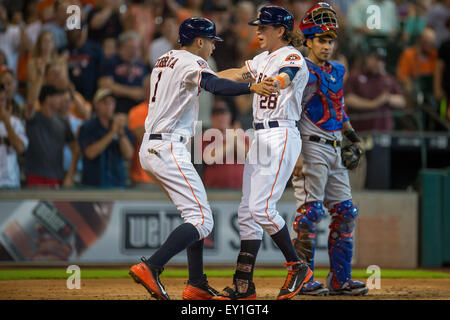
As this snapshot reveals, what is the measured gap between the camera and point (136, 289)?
6.27 meters

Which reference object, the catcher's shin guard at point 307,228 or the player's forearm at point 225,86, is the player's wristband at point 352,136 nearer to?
the catcher's shin guard at point 307,228

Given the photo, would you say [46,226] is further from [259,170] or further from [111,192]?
[259,170]

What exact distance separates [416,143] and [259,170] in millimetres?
5198

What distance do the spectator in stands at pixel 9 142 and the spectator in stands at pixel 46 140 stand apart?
0.39 feet

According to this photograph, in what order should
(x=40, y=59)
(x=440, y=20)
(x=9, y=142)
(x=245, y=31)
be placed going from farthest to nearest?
(x=440, y=20), (x=245, y=31), (x=40, y=59), (x=9, y=142)

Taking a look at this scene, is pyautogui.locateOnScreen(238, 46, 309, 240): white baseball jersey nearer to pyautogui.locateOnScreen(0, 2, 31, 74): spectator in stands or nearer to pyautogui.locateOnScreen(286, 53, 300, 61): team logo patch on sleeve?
pyautogui.locateOnScreen(286, 53, 300, 61): team logo patch on sleeve

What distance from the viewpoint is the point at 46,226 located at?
898cm

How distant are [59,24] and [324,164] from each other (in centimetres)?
622

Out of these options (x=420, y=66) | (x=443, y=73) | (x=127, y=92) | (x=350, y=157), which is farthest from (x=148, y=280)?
(x=420, y=66)

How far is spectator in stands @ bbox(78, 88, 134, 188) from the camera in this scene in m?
9.18

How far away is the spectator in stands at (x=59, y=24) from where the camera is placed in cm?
1047

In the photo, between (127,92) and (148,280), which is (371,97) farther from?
(148,280)

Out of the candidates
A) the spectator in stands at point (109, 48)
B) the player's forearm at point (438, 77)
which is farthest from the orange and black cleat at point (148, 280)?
the player's forearm at point (438, 77)

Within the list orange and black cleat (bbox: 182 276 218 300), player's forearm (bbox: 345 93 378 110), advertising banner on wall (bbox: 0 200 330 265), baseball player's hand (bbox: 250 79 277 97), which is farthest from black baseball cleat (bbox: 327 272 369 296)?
player's forearm (bbox: 345 93 378 110)
